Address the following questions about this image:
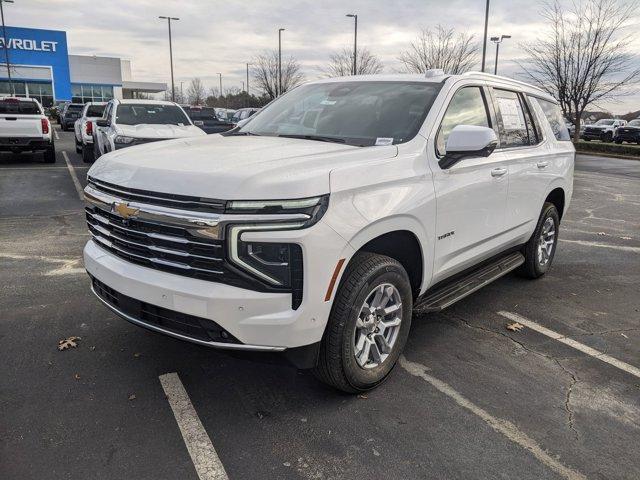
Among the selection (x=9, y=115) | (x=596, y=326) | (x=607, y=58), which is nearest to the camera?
(x=596, y=326)

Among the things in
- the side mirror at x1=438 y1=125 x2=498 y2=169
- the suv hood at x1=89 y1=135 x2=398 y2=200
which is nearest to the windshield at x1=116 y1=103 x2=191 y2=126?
the suv hood at x1=89 y1=135 x2=398 y2=200

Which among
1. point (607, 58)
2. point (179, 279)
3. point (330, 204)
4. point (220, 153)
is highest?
point (607, 58)

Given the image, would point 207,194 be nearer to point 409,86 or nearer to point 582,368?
point 409,86

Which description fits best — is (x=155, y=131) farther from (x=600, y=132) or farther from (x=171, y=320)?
(x=600, y=132)

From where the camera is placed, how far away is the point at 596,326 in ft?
14.6

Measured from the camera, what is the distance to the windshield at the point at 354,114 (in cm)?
363

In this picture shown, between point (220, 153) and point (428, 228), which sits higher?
point (220, 153)

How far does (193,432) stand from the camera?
287cm

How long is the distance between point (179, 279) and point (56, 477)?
1.08 m

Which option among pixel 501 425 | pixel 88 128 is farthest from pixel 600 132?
pixel 501 425

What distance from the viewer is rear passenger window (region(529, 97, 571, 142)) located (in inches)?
213

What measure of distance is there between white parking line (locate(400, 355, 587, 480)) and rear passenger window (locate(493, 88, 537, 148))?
6.74ft

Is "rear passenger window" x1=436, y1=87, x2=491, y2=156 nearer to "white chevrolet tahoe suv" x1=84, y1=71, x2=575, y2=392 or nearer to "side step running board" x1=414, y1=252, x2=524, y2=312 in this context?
"white chevrolet tahoe suv" x1=84, y1=71, x2=575, y2=392

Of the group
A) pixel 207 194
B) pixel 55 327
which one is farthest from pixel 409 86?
pixel 55 327
